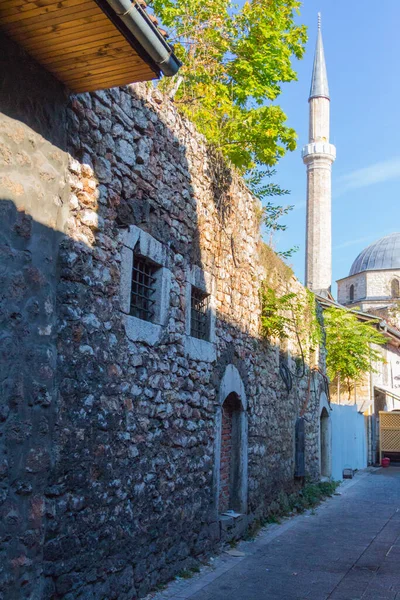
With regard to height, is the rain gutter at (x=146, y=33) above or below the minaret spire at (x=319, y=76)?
below

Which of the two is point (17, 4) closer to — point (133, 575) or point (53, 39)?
point (53, 39)

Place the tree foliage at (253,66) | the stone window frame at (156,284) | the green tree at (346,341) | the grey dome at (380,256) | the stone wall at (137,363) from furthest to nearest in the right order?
the grey dome at (380,256), the green tree at (346,341), the tree foliage at (253,66), the stone window frame at (156,284), the stone wall at (137,363)

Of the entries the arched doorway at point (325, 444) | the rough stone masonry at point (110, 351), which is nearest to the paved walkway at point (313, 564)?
the rough stone masonry at point (110, 351)

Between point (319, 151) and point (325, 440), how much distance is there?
3024 centimetres

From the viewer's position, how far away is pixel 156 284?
5.29 m

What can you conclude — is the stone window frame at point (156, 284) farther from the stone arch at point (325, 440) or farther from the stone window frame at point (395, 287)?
→ the stone window frame at point (395, 287)

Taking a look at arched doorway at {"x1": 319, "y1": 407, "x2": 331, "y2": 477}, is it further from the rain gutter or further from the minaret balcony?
the minaret balcony

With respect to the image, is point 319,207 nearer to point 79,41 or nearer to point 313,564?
point 313,564

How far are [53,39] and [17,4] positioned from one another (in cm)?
36

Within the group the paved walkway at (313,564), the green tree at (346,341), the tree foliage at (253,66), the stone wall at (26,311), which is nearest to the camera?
the stone wall at (26,311)

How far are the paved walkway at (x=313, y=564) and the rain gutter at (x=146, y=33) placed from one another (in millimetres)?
3891

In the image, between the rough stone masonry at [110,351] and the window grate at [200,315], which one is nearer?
the rough stone masonry at [110,351]

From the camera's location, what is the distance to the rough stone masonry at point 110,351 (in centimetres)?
353

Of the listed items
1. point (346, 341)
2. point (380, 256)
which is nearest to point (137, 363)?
point (346, 341)
